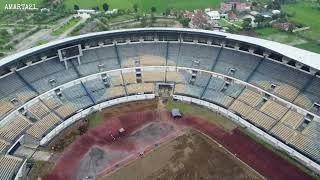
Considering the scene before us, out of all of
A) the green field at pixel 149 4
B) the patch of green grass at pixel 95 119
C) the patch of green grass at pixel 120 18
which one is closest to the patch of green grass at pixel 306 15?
the green field at pixel 149 4

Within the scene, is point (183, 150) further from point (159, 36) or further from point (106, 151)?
point (159, 36)

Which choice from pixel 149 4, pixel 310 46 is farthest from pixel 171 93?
pixel 149 4

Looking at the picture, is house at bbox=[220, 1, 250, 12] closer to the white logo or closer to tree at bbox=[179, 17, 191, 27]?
tree at bbox=[179, 17, 191, 27]

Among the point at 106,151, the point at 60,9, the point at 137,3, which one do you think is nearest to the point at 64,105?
the point at 106,151

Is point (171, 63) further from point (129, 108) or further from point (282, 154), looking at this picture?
point (282, 154)

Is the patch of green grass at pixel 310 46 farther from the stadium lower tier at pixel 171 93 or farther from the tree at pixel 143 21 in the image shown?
the tree at pixel 143 21
